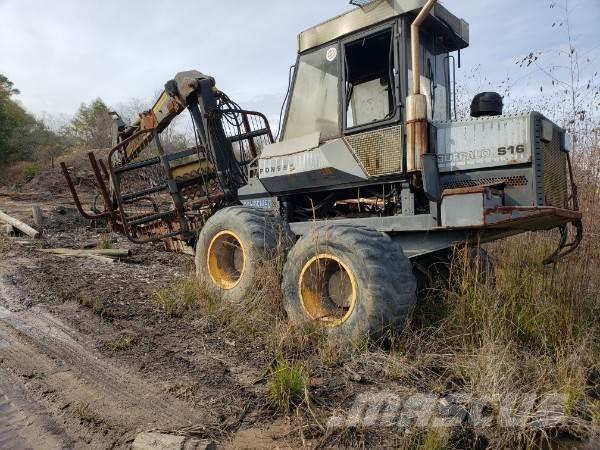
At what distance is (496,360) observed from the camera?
3.23 m

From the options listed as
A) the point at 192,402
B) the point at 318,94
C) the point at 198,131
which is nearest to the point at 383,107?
the point at 318,94

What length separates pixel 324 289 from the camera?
4.21m

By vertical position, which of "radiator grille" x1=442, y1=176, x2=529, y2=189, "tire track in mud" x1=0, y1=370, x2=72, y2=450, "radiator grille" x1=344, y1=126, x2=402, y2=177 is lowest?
"tire track in mud" x1=0, y1=370, x2=72, y2=450

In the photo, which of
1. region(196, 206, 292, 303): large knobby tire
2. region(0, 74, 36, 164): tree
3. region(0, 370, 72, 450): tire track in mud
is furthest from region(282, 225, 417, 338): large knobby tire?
region(0, 74, 36, 164): tree

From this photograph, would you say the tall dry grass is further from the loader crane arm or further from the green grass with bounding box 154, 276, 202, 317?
the loader crane arm

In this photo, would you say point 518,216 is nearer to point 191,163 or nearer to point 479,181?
point 479,181

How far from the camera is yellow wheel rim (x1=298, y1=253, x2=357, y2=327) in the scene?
4.03 metres

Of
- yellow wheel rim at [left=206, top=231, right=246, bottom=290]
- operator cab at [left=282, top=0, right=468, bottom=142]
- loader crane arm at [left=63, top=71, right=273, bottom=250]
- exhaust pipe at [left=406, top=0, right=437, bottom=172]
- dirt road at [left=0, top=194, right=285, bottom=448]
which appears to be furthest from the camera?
loader crane arm at [left=63, top=71, right=273, bottom=250]

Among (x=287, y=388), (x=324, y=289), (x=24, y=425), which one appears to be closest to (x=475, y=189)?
(x=324, y=289)

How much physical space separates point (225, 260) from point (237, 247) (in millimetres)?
234

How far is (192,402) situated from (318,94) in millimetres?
3081

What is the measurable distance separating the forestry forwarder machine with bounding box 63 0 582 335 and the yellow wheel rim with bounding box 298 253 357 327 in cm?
1

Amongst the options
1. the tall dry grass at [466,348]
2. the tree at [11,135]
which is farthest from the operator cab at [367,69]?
the tree at [11,135]

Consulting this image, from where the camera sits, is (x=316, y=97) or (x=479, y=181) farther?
(x=316, y=97)
